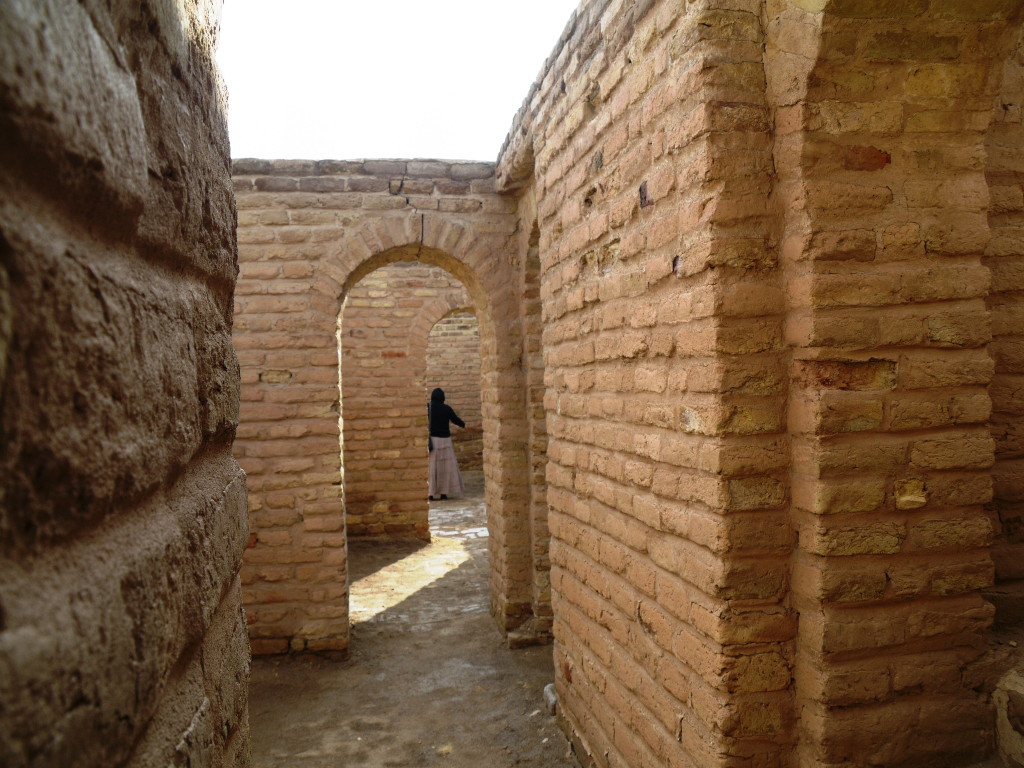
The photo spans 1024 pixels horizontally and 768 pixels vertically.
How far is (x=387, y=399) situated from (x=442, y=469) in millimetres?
3160

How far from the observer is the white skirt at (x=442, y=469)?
35.1 feet

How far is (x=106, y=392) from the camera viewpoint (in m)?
0.56

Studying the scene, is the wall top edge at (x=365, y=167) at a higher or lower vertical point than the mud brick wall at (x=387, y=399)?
higher

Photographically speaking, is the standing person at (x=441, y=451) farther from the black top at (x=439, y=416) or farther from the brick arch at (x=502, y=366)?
the brick arch at (x=502, y=366)

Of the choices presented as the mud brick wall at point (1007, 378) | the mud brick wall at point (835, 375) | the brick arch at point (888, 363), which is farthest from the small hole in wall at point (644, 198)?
the mud brick wall at point (1007, 378)

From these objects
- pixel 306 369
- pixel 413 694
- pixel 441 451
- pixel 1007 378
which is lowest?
pixel 413 694

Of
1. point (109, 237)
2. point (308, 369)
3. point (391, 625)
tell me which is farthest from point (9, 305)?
point (391, 625)

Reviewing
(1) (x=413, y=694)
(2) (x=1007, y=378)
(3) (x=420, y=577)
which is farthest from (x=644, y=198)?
(3) (x=420, y=577)

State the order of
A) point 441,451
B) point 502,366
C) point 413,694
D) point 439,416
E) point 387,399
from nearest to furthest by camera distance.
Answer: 1. point 413,694
2. point 502,366
3. point 387,399
4. point 439,416
5. point 441,451

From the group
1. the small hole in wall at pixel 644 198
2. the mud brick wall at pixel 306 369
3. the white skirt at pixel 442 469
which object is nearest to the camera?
the small hole in wall at pixel 644 198

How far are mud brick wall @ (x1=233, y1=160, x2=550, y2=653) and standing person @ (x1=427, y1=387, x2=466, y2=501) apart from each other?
5.62 meters

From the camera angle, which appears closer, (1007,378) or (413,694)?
(1007,378)

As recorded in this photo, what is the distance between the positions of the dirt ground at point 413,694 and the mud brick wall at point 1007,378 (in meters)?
2.08

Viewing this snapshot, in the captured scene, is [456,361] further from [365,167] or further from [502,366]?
[365,167]
